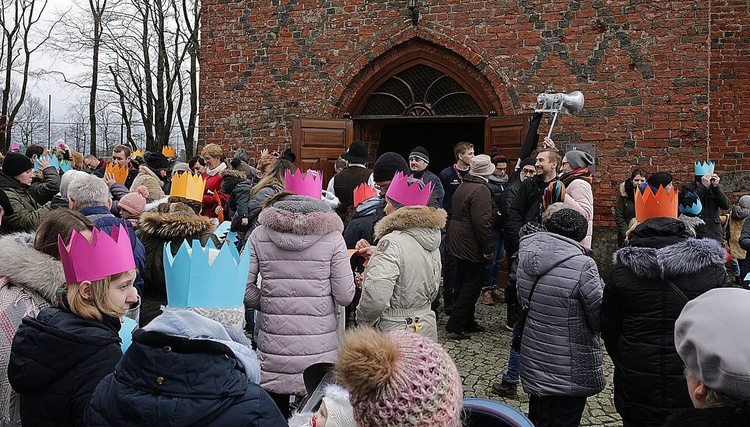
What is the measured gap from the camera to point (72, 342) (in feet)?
7.02

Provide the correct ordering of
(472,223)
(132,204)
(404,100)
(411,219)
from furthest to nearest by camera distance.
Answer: (404,100)
(472,223)
(132,204)
(411,219)

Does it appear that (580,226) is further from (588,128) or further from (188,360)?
(588,128)

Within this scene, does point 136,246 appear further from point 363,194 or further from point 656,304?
point 656,304

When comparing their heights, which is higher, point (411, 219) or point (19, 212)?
point (411, 219)

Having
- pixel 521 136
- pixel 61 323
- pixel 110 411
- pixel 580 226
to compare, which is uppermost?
pixel 521 136

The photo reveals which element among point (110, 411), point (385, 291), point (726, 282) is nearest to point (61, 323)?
point (110, 411)

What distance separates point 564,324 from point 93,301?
2.51 meters

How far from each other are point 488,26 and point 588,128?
2.11m

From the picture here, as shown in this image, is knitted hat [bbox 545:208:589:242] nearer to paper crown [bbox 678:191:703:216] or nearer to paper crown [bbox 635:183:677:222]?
paper crown [bbox 635:183:677:222]

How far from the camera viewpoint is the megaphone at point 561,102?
26.9 feet

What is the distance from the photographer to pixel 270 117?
1045 cm

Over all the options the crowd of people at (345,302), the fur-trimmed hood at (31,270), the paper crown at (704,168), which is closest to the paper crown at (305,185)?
the crowd of people at (345,302)

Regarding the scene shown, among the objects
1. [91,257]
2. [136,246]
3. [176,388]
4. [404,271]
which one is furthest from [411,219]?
[176,388]

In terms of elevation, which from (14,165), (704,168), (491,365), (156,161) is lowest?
(491,365)
